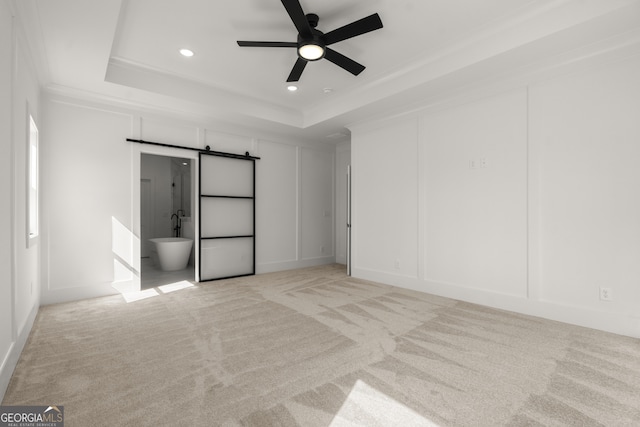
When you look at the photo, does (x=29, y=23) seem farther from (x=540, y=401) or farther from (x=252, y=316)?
(x=540, y=401)

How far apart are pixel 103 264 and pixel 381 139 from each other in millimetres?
4218

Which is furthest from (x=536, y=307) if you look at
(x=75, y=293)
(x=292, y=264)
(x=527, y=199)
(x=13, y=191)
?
(x=75, y=293)

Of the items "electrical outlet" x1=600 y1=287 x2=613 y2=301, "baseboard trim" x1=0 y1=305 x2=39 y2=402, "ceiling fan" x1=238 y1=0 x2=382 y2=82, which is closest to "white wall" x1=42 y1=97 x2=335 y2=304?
"baseboard trim" x1=0 y1=305 x2=39 y2=402

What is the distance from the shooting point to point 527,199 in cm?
329

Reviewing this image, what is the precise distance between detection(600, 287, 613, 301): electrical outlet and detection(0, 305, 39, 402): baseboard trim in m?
4.51

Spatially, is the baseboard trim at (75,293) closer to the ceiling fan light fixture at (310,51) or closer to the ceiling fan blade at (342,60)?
the ceiling fan light fixture at (310,51)

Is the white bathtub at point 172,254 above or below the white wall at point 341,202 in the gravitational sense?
below

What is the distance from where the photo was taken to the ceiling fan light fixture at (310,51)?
8.85 feet

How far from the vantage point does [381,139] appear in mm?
4793

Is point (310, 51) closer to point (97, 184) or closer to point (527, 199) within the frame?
point (527, 199)

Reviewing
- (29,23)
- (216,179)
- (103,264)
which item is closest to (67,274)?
(103,264)

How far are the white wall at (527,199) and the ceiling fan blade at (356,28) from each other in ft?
6.28

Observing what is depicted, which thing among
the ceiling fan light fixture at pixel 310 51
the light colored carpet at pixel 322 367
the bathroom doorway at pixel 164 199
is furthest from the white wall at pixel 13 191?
the bathroom doorway at pixel 164 199

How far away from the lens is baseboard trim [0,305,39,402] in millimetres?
1815
